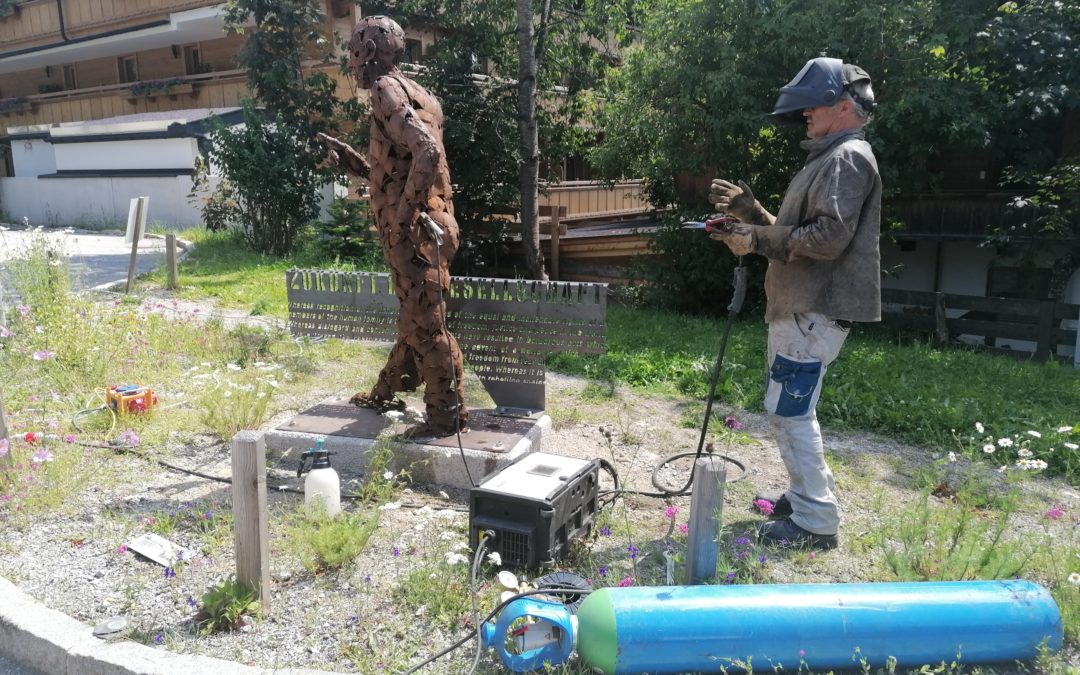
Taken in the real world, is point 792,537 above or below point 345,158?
below

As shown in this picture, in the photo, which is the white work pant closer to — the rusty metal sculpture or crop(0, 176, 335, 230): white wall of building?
Answer: the rusty metal sculpture

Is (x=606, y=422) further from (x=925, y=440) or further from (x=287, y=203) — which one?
(x=287, y=203)

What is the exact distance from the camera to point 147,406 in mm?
5629

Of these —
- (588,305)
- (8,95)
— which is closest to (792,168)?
(588,305)

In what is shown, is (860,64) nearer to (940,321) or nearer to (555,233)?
(940,321)

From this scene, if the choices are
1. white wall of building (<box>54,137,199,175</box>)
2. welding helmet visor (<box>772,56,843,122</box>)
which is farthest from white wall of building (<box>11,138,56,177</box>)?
welding helmet visor (<box>772,56,843,122</box>)

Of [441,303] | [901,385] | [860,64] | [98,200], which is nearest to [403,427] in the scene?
[441,303]

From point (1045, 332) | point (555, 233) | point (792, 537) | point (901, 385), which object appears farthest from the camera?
point (555, 233)

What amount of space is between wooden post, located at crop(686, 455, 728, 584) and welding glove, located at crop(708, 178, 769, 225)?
1.38m

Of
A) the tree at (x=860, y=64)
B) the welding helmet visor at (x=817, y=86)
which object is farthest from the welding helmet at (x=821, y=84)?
the tree at (x=860, y=64)

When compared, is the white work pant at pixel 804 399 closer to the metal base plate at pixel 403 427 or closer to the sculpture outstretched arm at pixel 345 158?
the metal base plate at pixel 403 427

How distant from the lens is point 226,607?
3.08 meters

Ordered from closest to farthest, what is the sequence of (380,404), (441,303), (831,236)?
(831,236) → (441,303) → (380,404)

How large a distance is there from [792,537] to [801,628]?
111 cm
